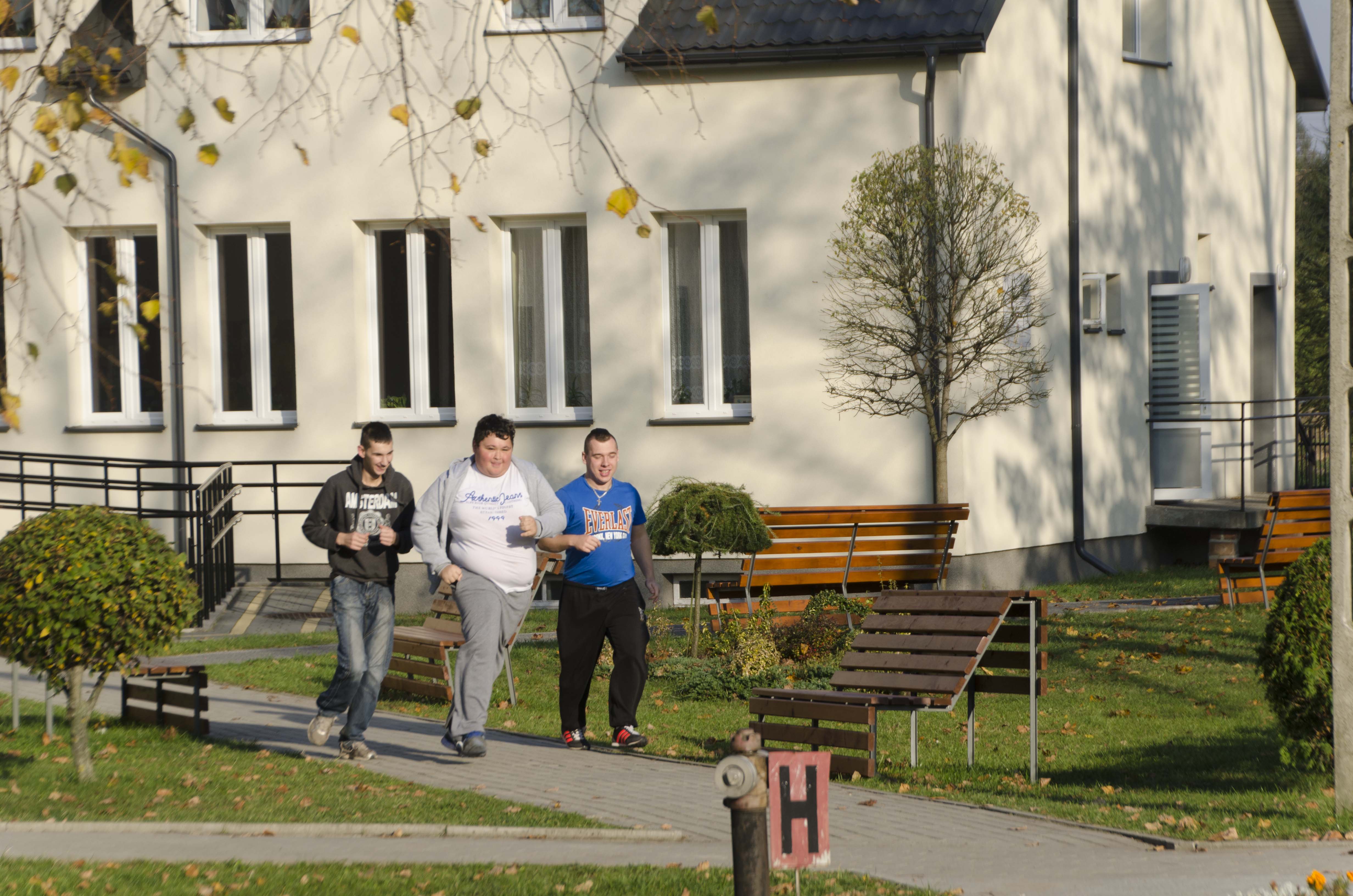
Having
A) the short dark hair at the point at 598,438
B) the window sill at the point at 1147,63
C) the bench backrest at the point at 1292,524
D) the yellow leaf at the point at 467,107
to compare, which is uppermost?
the window sill at the point at 1147,63

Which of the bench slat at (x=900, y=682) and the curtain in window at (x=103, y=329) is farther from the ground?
the curtain in window at (x=103, y=329)

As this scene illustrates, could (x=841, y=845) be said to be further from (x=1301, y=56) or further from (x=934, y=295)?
(x=1301, y=56)

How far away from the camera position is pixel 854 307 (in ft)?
51.1

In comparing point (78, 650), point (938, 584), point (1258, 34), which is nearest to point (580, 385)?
point (938, 584)

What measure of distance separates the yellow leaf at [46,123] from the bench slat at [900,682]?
5.31 metres

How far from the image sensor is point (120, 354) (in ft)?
56.4

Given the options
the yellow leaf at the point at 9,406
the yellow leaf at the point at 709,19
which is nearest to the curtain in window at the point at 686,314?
the yellow leaf at the point at 709,19

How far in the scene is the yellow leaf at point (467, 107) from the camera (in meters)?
4.95

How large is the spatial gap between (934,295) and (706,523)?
14.2 ft

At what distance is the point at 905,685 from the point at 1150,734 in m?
2.17

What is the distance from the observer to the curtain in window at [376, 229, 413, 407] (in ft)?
55.9

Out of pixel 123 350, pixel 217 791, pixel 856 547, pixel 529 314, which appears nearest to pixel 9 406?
pixel 217 791

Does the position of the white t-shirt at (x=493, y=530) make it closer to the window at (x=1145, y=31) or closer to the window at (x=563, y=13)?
the window at (x=563, y=13)

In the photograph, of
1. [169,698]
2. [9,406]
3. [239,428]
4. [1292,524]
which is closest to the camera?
[9,406]
